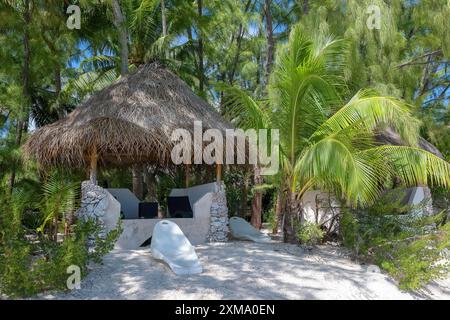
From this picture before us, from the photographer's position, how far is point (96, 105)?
9430 mm

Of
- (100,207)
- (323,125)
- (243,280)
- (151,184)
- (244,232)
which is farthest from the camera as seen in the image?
(151,184)

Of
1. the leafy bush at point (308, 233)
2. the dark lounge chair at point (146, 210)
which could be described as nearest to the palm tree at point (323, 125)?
the leafy bush at point (308, 233)

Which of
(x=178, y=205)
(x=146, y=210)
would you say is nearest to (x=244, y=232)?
(x=178, y=205)

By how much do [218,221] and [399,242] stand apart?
350 cm

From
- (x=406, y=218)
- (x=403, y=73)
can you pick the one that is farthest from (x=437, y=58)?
(x=406, y=218)

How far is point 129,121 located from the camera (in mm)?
8477

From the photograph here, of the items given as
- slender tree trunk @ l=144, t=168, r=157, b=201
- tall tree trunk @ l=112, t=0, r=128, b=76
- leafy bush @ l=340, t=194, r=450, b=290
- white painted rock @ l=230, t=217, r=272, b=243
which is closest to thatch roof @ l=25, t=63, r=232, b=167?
tall tree trunk @ l=112, t=0, r=128, b=76

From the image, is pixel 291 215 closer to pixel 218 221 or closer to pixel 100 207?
pixel 218 221

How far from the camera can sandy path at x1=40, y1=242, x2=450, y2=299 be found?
5516 mm

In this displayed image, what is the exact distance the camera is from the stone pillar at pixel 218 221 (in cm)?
916

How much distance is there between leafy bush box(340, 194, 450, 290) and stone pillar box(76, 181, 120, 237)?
4.08m

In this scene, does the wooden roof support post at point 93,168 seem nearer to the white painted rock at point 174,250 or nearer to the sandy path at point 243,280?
the sandy path at point 243,280
